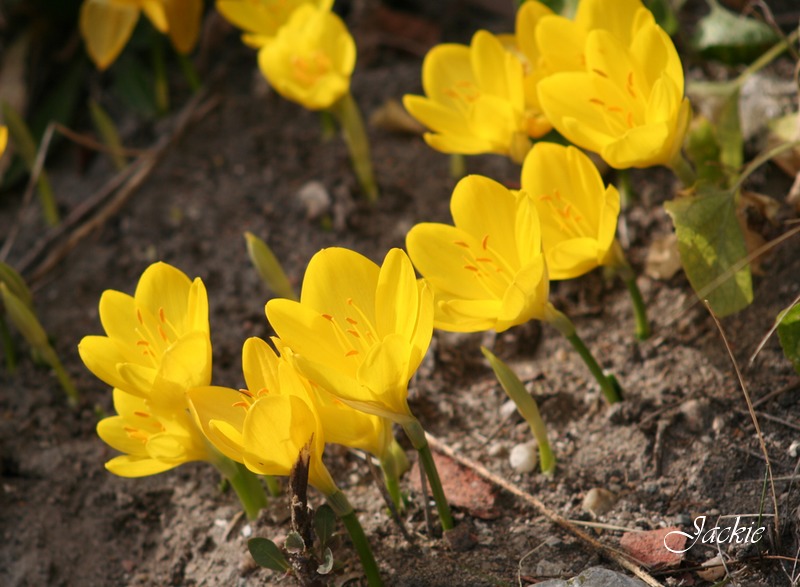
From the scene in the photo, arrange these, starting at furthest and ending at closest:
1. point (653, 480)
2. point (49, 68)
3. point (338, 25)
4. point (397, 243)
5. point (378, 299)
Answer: point (49, 68) → point (397, 243) → point (338, 25) → point (653, 480) → point (378, 299)

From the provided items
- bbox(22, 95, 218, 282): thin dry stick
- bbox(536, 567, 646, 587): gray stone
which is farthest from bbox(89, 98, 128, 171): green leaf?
bbox(536, 567, 646, 587): gray stone

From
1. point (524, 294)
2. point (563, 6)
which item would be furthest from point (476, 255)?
point (563, 6)

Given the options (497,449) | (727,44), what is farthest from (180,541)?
(727,44)

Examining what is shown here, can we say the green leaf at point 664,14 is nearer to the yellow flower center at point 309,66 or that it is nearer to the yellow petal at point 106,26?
the yellow flower center at point 309,66

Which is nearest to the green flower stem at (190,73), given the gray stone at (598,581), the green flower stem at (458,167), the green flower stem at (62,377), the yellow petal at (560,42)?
the green flower stem at (458,167)

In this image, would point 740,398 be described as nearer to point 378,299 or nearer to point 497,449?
point 497,449

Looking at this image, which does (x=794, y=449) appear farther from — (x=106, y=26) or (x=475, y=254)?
(x=106, y=26)

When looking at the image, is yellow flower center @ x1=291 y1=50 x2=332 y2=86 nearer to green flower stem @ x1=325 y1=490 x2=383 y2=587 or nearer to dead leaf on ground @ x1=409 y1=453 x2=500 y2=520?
dead leaf on ground @ x1=409 y1=453 x2=500 y2=520
